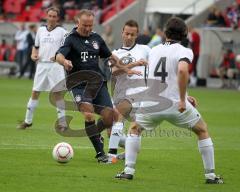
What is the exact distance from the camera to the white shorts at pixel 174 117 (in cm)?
1054

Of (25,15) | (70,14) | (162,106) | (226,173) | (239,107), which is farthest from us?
(25,15)

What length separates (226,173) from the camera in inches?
466

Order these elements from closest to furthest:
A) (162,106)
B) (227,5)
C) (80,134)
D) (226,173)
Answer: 1. (162,106)
2. (226,173)
3. (80,134)
4. (227,5)

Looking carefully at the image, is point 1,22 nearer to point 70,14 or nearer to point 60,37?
point 70,14

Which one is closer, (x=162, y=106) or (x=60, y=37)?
(x=162, y=106)

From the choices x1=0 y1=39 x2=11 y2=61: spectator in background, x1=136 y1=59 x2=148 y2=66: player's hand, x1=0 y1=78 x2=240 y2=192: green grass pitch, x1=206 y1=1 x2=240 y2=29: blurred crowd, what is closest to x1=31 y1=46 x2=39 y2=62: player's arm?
x1=0 y1=78 x2=240 y2=192: green grass pitch

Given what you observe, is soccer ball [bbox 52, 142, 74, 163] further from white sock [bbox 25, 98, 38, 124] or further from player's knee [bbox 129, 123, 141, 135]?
Answer: white sock [bbox 25, 98, 38, 124]

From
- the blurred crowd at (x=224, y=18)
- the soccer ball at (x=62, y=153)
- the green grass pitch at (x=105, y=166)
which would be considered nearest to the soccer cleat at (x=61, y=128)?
the green grass pitch at (x=105, y=166)

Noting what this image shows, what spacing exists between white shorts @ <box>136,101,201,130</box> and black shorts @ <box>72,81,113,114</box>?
7.51ft

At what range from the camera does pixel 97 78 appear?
13398 mm

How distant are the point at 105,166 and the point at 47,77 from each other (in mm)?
5942

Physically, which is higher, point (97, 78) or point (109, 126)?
point (97, 78)

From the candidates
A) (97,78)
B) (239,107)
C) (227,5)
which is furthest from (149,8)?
(97,78)

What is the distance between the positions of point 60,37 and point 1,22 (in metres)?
24.3
